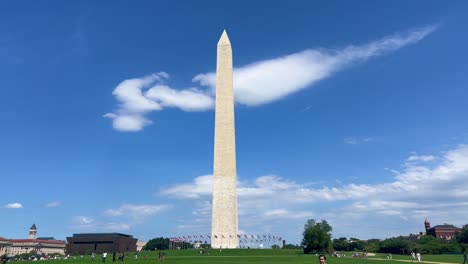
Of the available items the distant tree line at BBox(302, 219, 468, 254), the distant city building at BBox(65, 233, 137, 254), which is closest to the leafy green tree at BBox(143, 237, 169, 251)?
the distant city building at BBox(65, 233, 137, 254)

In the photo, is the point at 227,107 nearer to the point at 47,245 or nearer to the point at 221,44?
the point at 221,44

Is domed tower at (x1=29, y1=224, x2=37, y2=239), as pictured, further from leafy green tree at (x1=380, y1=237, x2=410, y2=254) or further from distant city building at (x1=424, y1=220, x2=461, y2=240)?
distant city building at (x1=424, y1=220, x2=461, y2=240)

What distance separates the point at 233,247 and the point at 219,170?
11.2 metres

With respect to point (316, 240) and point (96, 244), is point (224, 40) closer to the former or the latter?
point (316, 240)

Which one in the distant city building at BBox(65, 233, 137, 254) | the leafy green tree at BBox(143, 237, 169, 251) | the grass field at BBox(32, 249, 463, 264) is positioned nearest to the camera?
the grass field at BBox(32, 249, 463, 264)

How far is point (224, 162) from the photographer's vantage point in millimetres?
59906

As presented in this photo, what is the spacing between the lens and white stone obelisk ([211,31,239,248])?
58.5 meters

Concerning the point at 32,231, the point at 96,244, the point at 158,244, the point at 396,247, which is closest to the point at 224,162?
the point at 396,247

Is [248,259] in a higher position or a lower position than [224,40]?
lower

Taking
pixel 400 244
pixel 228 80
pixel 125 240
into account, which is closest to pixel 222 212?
pixel 228 80

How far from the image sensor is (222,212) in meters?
58.7

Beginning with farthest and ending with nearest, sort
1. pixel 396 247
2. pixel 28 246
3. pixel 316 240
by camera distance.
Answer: pixel 28 246 → pixel 396 247 → pixel 316 240

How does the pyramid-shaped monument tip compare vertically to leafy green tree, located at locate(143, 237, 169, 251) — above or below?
above

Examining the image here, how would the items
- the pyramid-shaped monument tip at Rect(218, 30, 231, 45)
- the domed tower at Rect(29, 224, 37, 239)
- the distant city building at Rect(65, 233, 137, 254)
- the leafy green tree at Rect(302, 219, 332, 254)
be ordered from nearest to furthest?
1. the leafy green tree at Rect(302, 219, 332, 254)
2. the pyramid-shaped monument tip at Rect(218, 30, 231, 45)
3. the distant city building at Rect(65, 233, 137, 254)
4. the domed tower at Rect(29, 224, 37, 239)
